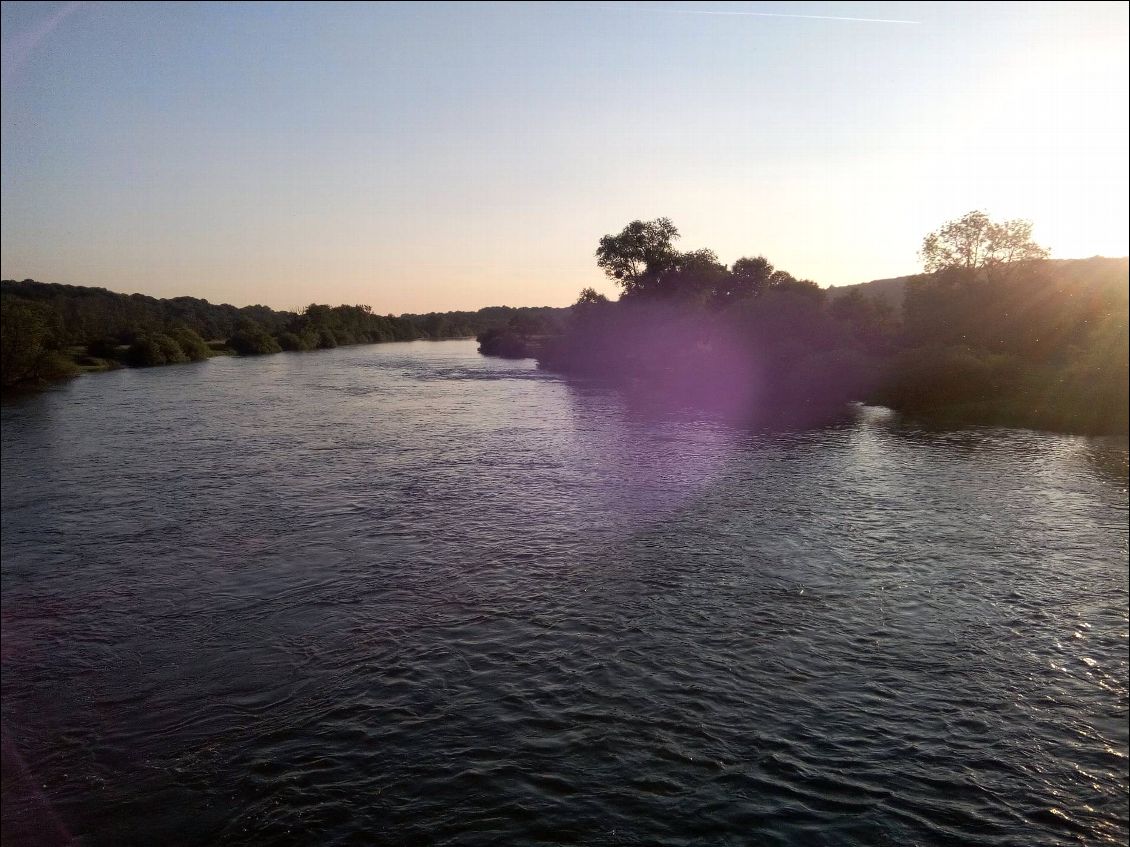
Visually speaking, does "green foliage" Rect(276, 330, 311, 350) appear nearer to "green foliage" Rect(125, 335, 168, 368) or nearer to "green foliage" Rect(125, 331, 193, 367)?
"green foliage" Rect(125, 331, 193, 367)

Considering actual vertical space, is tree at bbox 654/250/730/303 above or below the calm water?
above

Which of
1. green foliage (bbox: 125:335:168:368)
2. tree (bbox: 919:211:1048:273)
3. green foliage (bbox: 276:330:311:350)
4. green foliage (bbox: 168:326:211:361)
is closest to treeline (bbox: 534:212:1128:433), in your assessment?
tree (bbox: 919:211:1048:273)

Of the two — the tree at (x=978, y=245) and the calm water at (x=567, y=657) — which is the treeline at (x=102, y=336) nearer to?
the calm water at (x=567, y=657)

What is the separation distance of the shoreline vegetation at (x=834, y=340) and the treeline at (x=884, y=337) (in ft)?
0.49

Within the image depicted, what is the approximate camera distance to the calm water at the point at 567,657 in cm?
1083

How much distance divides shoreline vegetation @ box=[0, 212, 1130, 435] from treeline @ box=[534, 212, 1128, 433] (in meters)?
0.15

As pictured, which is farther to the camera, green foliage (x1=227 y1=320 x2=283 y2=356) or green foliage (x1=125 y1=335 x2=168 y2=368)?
green foliage (x1=227 y1=320 x2=283 y2=356)

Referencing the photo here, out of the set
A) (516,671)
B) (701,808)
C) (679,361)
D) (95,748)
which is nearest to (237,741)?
(95,748)

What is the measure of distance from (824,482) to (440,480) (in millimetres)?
17343

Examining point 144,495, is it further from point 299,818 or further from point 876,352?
point 876,352

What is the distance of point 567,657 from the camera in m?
15.3

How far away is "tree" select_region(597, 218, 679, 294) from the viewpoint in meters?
101

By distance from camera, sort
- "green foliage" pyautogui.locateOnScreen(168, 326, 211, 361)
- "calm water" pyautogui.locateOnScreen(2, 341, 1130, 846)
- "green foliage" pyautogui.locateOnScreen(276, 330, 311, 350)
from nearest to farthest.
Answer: "calm water" pyautogui.locateOnScreen(2, 341, 1130, 846)
"green foliage" pyautogui.locateOnScreen(168, 326, 211, 361)
"green foliage" pyautogui.locateOnScreen(276, 330, 311, 350)

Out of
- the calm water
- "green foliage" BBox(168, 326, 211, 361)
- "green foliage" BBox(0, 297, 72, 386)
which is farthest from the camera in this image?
"green foliage" BBox(168, 326, 211, 361)
